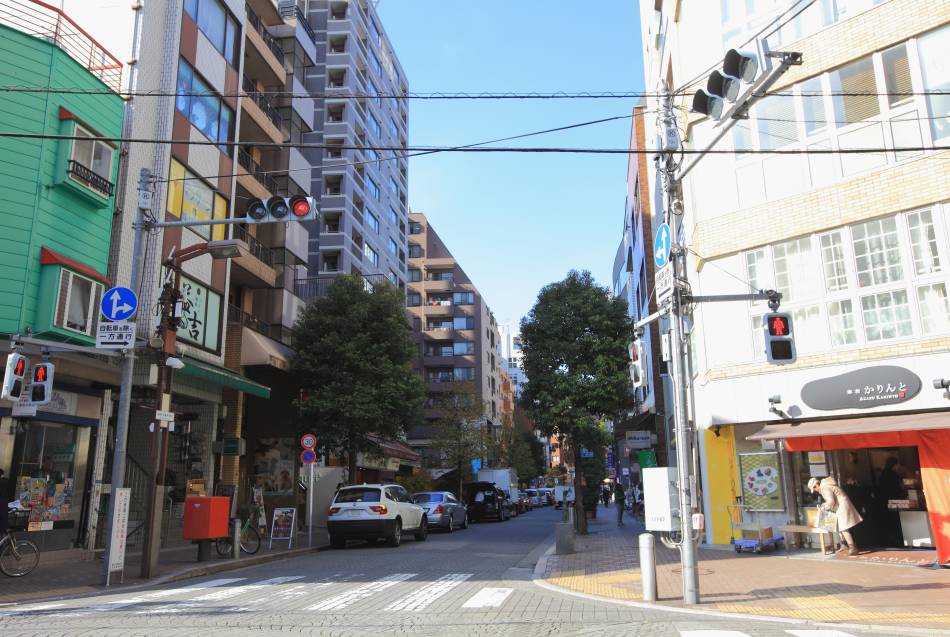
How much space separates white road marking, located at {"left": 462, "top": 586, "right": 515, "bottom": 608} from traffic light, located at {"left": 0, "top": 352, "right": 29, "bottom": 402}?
7613 mm

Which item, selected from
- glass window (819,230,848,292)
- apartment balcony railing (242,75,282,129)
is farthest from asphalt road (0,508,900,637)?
apartment balcony railing (242,75,282,129)

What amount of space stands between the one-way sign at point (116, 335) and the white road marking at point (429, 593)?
6612 mm

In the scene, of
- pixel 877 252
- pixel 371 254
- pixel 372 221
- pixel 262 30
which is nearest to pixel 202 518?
pixel 877 252

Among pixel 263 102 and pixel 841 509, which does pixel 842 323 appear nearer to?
pixel 841 509

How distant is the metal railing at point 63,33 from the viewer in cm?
1595

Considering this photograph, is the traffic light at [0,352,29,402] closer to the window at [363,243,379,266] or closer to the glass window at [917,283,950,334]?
the glass window at [917,283,950,334]

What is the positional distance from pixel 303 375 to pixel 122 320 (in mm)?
13098

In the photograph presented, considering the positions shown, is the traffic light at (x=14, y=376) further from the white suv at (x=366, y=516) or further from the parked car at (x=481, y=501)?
the parked car at (x=481, y=501)

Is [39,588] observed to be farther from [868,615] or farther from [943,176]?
[943,176]

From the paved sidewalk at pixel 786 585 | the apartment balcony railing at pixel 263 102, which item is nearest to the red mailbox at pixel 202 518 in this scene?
the paved sidewalk at pixel 786 585

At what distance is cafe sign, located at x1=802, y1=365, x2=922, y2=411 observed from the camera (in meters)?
13.7

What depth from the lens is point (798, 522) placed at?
15.7 metres

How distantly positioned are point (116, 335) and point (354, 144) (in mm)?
38220

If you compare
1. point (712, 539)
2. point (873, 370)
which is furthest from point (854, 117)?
point (712, 539)
